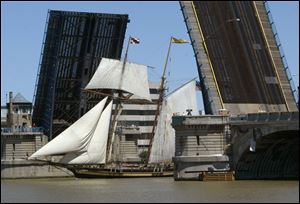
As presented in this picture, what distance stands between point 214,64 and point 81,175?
15.2 m

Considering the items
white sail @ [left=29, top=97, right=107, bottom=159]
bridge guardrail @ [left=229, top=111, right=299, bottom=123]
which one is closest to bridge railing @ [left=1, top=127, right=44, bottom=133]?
white sail @ [left=29, top=97, right=107, bottom=159]

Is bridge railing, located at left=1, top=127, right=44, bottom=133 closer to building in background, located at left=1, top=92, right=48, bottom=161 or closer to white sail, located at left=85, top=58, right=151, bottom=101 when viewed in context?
building in background, located at left=1, top=92, right=48, bottom=161

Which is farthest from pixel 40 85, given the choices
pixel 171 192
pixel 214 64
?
pixel 171 192

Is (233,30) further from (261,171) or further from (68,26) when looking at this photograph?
(68,26)

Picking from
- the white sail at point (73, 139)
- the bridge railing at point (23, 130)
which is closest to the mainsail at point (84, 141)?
the white sail at point (73, 139)

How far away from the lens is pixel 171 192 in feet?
142

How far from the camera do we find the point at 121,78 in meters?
70.3

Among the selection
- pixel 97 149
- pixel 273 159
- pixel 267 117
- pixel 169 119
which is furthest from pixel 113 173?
pixel 267 117

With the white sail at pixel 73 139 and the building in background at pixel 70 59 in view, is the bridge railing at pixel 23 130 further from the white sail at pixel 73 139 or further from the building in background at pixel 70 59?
the white sail at pixel 73 139

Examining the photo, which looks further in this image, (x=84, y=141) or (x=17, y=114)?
(x=17, y=114)

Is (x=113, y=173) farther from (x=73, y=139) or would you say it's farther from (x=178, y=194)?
(x=178, y=194)

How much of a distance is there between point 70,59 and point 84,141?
23.4 ft

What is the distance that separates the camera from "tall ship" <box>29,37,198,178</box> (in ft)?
204

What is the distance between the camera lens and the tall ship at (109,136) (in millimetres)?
62281
